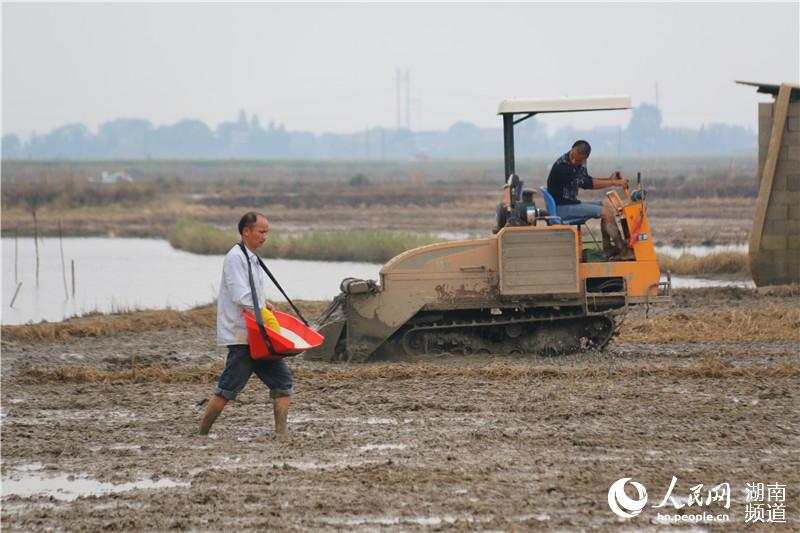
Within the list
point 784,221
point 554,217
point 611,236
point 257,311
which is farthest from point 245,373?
point 784,221

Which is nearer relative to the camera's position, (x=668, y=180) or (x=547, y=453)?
(x=547, y=453)

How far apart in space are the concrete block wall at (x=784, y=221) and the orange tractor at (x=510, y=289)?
5.73 meters

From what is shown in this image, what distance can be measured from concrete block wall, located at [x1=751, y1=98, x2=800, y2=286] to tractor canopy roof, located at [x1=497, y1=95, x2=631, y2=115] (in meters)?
6.03

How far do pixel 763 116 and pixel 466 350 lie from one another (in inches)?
299

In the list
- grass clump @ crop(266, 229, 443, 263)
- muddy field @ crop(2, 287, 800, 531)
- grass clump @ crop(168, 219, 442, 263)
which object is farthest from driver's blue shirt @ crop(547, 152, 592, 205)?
grass clump @ crop(266, 229, 443, 263)

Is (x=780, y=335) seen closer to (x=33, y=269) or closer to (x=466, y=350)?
(x=466, y=350)

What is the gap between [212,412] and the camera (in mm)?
8953

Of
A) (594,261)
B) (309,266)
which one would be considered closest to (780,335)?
(594,261)

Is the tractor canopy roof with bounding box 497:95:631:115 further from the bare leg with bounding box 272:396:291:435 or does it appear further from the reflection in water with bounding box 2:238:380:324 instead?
the reflection in water with bounding box 2:238:380:324

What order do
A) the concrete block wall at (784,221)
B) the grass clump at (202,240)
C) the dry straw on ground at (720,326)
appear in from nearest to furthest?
the dry straw on ground at (720,326) → the concrete block wall at (784,221) → the grass clump at (202,240)

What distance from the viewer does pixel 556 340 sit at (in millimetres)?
12898

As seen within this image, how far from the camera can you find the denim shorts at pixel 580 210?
1241 cm

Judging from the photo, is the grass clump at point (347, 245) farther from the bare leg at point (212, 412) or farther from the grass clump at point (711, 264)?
the bare leg at point (212, 412)
